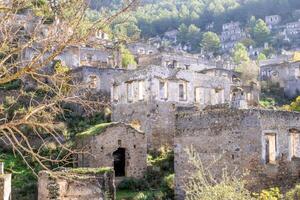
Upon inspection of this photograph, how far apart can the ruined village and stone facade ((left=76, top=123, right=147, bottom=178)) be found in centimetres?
5

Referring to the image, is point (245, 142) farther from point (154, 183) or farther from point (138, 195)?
point (154, 183)

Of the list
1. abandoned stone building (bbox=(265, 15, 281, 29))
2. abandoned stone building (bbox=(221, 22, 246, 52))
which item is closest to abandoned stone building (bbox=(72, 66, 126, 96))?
abandoned stone building (bbox=(221, 22, 246, 52))

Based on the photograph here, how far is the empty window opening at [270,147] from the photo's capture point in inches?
844

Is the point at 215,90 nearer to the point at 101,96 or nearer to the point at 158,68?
the point at 158,68

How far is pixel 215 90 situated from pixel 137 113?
6.43 metres

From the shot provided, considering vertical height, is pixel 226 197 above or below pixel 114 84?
below

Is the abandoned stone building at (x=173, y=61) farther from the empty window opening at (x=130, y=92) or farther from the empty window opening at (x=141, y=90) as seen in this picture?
the empty window opening at (x=141, y=90)

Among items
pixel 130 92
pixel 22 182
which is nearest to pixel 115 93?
pixel 130 92

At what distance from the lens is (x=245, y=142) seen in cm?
2105

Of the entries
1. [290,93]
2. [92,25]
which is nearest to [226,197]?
[92,25]

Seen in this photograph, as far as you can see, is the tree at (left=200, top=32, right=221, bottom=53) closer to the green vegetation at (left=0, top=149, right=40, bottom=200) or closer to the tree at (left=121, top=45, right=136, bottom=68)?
the tree at (left=121, top=45, right=136, bottom=68)

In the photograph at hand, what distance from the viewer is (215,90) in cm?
3672

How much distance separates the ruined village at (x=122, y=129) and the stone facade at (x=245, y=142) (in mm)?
39

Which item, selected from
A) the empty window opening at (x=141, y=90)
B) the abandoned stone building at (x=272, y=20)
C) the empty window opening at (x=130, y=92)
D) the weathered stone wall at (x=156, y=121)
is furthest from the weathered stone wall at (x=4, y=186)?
the abandoned stone building at (x=272, y=20)
